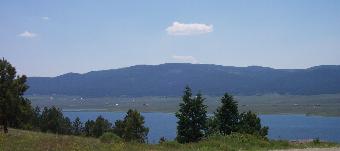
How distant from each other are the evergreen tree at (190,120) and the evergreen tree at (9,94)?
2152cm

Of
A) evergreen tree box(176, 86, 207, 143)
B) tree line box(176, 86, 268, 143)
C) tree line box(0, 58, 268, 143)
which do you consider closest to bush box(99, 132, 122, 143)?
tree line box(0, 58, 268, 143)

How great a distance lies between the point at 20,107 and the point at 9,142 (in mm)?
25871

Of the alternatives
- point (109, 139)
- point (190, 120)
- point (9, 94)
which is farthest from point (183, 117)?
point (109, 139)

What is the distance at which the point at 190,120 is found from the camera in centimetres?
6444

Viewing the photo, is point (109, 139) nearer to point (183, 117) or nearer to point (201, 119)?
point (183, 117)

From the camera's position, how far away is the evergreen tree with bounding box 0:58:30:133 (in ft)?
157

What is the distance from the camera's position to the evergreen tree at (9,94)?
47906mm

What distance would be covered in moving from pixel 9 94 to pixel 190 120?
24.9 metres

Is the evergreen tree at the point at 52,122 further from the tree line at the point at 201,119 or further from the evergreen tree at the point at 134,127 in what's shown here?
the tree line at the point at 201,119

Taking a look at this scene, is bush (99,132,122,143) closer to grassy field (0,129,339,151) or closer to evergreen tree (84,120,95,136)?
grassy field (0,129,339,151)

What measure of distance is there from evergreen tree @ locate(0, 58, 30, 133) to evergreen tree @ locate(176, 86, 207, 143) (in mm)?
21522

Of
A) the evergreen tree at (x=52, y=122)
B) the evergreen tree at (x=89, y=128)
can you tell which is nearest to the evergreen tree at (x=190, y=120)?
the evergreen tree at (x=89, y=128)

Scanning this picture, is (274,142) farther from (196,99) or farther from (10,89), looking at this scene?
(196,99)

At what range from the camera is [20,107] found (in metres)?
49.5
